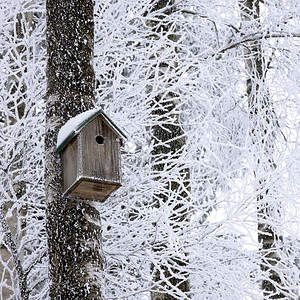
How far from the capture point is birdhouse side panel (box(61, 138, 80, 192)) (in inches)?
117

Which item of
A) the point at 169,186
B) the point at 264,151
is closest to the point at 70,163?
the point at 264,151

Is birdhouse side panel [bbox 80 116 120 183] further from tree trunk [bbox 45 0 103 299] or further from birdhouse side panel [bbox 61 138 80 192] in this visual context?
tree trunk [bbox 45 0 103 299]

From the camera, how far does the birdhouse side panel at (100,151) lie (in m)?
2.96

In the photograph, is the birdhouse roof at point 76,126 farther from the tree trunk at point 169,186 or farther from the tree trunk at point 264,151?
the tree trunk at point 264,151

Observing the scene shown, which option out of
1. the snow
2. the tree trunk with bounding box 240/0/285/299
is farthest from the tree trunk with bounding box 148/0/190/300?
the snow

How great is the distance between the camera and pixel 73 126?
299 centimetres

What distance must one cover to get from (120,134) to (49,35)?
2.75ft

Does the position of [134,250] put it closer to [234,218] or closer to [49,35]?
[234,218]

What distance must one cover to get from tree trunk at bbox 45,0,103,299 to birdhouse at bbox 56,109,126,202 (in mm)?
92

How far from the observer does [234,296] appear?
405 centimetres

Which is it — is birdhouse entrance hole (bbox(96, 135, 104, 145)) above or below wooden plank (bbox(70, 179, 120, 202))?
above

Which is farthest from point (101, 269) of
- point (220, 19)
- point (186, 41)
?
point (186, 41)

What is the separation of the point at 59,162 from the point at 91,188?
290 mm

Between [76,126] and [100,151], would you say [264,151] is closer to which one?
[100,151]
